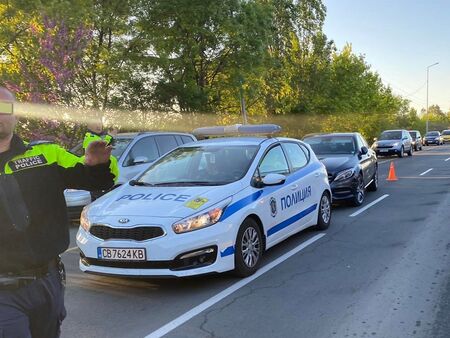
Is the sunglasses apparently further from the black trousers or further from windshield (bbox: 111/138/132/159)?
windshield (bbox: 111/138/132/159)

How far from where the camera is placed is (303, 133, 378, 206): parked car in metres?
10.1

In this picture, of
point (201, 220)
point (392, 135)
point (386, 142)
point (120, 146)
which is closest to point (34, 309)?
Answer: point (201, 220)

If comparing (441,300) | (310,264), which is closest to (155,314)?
(310,264)

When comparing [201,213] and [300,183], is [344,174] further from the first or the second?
[201,213]

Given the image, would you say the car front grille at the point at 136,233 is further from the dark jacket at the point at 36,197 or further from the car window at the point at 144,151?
the car window at the point at 144,151

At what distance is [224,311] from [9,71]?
45.2 ft

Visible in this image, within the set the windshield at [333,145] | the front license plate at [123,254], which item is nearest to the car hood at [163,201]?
the front license plate at [123,254]

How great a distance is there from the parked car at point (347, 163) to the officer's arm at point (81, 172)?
7.87 meters

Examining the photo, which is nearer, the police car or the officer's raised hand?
the officer's raised hand

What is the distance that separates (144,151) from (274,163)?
13.0ft

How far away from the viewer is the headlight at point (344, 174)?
1005 centimetres

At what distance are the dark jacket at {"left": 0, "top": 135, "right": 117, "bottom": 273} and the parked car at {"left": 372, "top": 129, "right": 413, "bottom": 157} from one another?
2815 cm

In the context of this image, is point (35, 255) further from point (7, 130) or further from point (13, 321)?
point (7, 130)

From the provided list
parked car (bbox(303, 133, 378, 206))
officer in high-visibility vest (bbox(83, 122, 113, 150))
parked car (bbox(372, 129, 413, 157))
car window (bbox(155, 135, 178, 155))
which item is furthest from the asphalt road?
parked car (bbox(372, 129, 413, 157))
